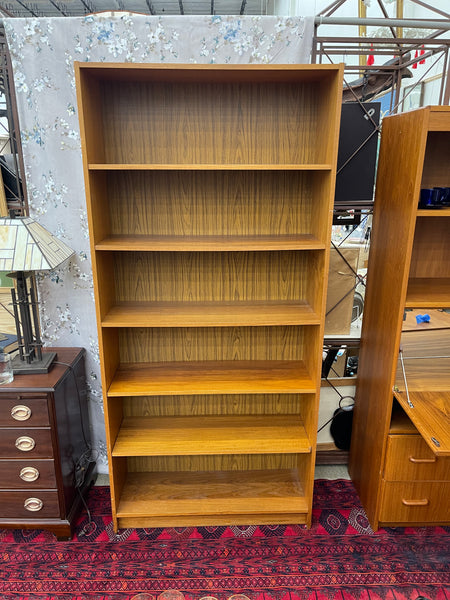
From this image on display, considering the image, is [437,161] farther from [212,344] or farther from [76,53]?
[76,53]

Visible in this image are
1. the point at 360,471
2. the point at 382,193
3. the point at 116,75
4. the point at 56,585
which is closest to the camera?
the point at 116,75

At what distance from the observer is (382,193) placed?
1910 millimetres

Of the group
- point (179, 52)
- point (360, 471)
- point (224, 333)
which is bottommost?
point (360, 471)

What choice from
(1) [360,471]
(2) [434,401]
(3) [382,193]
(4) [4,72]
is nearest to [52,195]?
(4) [4,72]

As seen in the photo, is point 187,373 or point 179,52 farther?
point 187,373

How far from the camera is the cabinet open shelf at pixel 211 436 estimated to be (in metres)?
1.94

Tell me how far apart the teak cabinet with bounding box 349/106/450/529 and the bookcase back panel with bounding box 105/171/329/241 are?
360 mm

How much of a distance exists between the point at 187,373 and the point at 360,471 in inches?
41.8

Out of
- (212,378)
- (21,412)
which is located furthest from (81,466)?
(212,378)

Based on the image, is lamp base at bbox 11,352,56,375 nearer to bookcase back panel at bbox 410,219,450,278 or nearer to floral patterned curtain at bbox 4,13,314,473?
floral patterned curtain at bbox 4,13,314,473

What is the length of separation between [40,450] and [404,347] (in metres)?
1.81

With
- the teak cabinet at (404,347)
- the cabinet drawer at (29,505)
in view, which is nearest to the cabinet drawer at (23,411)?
the cabinet drawer at (29,505)

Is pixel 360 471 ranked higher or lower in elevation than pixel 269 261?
lower

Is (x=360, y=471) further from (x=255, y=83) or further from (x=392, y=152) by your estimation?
(x=255, y=83)
